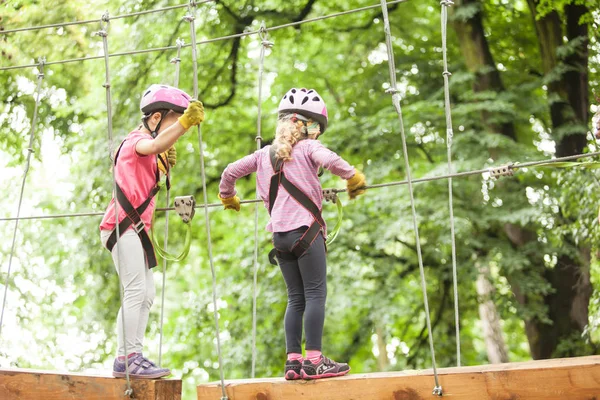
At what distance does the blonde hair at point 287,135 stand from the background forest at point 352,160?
12.7 feet

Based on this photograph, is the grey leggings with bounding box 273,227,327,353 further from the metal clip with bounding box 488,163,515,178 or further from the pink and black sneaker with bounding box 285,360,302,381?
the metal clip with bounding box 488,163,515,178

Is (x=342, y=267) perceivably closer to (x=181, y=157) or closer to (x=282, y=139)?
(x=181, y=157)

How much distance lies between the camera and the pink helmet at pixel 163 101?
366 centimetres

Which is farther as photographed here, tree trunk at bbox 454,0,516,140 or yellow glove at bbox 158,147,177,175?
tree trunk at bbox 454,0,516,140

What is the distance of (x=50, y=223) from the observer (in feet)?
33.7

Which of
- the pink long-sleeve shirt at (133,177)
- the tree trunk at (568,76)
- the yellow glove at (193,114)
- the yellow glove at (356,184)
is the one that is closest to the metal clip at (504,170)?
the yellow glove at (356,184)

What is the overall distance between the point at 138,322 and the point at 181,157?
630 cm

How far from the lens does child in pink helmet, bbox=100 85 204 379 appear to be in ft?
11.3

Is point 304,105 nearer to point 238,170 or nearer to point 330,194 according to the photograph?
point 238,170

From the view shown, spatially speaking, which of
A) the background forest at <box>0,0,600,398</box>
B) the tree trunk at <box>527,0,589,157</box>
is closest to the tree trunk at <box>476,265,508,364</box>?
the background forest at <box>0,0,600,398</box>

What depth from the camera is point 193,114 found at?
3.30 m

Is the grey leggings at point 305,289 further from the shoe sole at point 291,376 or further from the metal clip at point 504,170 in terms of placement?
the metal clip at point 504,170

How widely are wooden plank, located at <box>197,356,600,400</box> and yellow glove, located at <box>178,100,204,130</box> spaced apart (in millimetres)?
1007

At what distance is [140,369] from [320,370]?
0.73 meters
